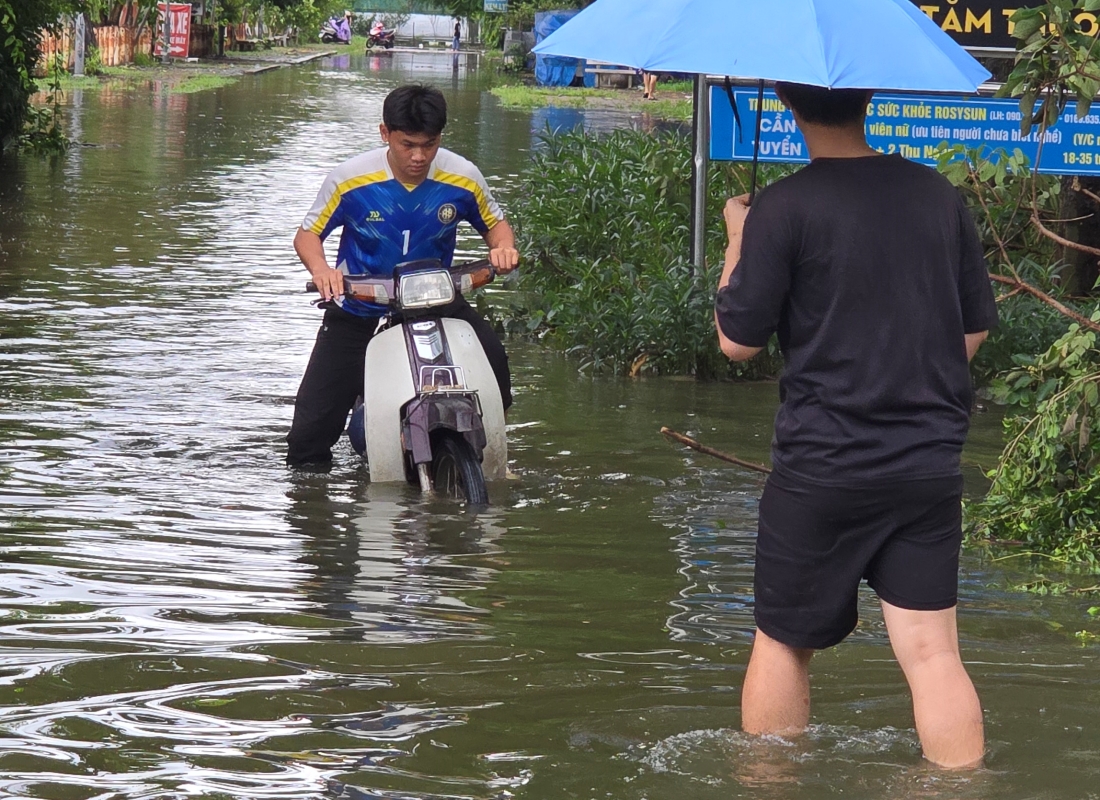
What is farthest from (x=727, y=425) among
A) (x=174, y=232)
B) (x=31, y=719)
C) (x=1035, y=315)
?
(x=174, y=232)

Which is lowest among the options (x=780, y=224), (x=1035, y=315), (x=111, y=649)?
(x=111, y=649)

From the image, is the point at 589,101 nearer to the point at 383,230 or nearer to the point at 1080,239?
the point at 1080,239

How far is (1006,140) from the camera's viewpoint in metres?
9.15

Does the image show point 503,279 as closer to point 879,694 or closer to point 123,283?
point 123,283

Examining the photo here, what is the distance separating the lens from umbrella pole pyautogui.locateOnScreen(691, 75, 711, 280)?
370 inches

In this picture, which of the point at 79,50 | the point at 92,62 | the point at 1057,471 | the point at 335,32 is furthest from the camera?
the point at 335,32

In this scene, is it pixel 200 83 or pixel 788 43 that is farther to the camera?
pixel 200 83

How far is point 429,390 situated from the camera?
6457 mm

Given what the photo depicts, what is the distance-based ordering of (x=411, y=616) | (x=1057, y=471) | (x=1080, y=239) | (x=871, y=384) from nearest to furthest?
(x=871, y=384) → (x=411, y=616) → (x=1057, y=471) → (x=1080, y=239)

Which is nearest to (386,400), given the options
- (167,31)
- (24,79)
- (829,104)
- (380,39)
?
(829,104)

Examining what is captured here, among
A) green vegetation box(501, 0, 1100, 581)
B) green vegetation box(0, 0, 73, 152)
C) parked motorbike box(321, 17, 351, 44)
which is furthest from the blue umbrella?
parked motorbike box(321, 17, 351, 44)

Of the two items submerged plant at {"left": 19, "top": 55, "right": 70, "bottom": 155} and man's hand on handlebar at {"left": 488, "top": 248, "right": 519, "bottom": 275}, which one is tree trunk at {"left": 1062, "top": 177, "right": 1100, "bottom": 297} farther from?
submerged plant at {"left": 19, "top": 55, "right": 70, "bottom": 155}

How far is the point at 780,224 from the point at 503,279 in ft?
31.2

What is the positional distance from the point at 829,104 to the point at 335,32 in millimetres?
83569
